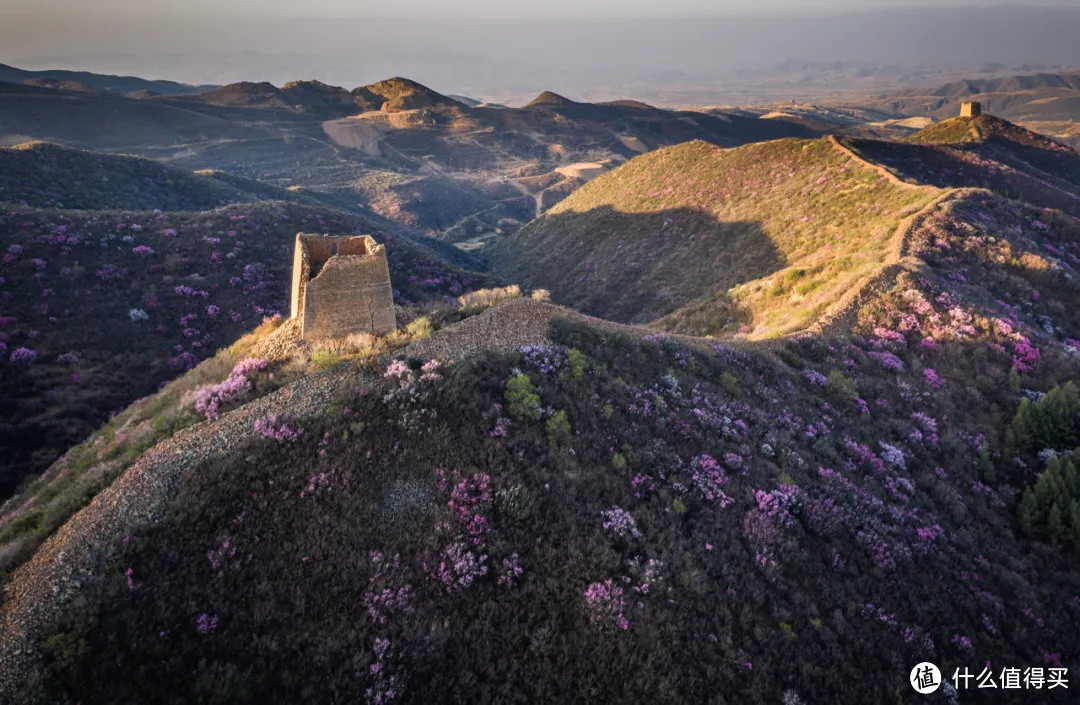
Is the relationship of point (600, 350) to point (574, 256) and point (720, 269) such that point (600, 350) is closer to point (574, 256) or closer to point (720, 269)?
point (720, 269)

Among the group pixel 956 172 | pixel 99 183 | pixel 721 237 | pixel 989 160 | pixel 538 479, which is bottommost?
pixel 538 479

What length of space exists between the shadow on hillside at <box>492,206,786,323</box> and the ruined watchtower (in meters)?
23.2

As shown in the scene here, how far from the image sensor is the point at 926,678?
8.70 metres

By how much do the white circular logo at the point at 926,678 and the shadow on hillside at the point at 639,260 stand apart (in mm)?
24969

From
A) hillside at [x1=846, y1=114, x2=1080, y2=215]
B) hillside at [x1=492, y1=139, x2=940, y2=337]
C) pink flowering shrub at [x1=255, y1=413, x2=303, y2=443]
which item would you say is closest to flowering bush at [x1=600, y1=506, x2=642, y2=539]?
pink flowering shrub at [x1=255, y1=413, x2=303, y2=443]

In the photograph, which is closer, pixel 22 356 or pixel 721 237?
pixel 22 356

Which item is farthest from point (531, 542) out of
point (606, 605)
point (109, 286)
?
point (109, 286)

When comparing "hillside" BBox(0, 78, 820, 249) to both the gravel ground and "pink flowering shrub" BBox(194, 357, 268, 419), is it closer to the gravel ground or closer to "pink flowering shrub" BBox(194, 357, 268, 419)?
the gravel ground

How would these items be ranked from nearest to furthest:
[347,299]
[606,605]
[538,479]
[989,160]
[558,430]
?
[606,605], [538,479], [558,430], [347,299], [989,160]

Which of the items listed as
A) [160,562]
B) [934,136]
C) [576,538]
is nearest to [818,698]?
[576,538]

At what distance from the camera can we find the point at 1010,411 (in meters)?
16.9

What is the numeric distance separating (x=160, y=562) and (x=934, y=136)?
89870mm

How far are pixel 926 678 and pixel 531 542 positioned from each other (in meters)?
7.27

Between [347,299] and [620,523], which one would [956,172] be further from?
[347,299]
